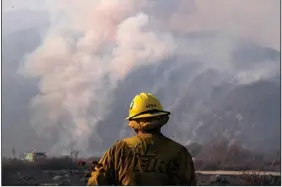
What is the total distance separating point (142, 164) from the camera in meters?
1.22

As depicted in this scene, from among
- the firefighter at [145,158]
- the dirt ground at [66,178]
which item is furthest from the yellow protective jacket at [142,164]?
the dirt ground at [66,178]

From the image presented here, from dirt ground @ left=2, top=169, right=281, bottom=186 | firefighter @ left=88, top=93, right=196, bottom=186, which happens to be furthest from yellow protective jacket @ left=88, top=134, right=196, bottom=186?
dirt ground @ left=2, top=169, right=281, bottom=186

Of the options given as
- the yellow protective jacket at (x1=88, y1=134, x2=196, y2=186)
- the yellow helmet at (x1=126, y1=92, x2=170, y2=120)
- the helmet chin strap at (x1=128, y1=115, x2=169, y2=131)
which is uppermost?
the yellow helmet at (x1=126, y1=92, x2=170, y2=120)

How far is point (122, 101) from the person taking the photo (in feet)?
10.5

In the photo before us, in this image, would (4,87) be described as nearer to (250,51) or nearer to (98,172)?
(250,51)

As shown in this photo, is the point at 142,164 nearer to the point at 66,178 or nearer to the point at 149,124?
the point at 149,124

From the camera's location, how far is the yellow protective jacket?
3.99 ft

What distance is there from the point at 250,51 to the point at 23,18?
134 cm

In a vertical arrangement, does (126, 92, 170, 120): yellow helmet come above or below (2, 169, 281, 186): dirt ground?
above

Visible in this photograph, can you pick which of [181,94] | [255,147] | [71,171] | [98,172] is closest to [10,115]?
[71,171]

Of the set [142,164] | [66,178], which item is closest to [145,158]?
[142,164]

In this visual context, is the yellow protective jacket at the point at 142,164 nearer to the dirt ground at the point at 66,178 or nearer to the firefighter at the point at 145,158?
the firefighter at the point at 145,158

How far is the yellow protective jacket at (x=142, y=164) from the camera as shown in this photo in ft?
3.99

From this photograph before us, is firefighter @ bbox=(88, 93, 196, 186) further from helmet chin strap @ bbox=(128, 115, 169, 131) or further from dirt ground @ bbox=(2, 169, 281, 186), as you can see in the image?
dirt ground @ bbox=(2, 169, 281, 186)
